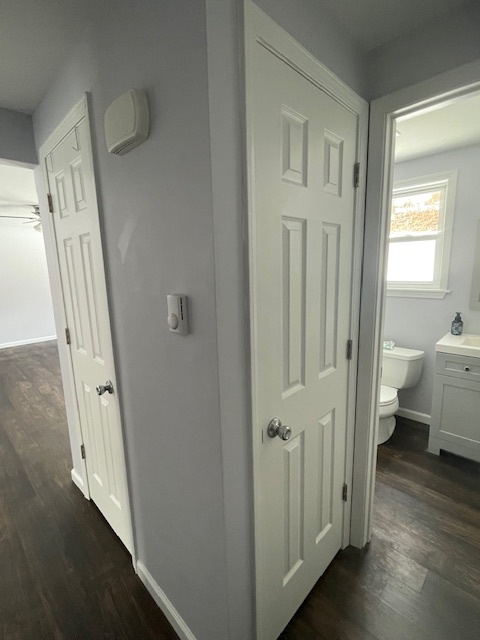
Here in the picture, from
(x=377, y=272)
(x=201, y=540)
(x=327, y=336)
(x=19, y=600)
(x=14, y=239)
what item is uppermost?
(x=14, y=239)

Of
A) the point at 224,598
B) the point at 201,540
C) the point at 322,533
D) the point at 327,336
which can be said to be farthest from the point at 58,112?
the point at 322,533

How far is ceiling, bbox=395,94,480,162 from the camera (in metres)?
1.70

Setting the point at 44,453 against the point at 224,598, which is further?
the point at 44,453

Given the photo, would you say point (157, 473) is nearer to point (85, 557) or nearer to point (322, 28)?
point (85, 557)

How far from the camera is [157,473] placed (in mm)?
1191

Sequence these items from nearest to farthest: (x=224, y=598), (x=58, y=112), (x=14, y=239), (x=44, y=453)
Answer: (x=224, y=598) → (x=58, y=112) → (x=44, y=453) → (x=14, y=239)

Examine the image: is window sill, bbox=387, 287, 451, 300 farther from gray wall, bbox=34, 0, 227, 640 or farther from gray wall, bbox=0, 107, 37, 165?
gray wall, bbox=0, 107, 37, 165

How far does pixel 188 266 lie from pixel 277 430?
605 mm

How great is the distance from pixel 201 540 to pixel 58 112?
1959mm

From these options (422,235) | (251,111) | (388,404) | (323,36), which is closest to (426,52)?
(323,36)

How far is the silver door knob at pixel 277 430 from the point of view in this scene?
1000 millimetres

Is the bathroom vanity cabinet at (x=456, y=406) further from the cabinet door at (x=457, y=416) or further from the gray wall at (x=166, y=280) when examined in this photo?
the gray wall at (x=166, y=280)

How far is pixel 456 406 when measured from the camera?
2174 mm

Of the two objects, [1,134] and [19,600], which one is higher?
[1,134]
